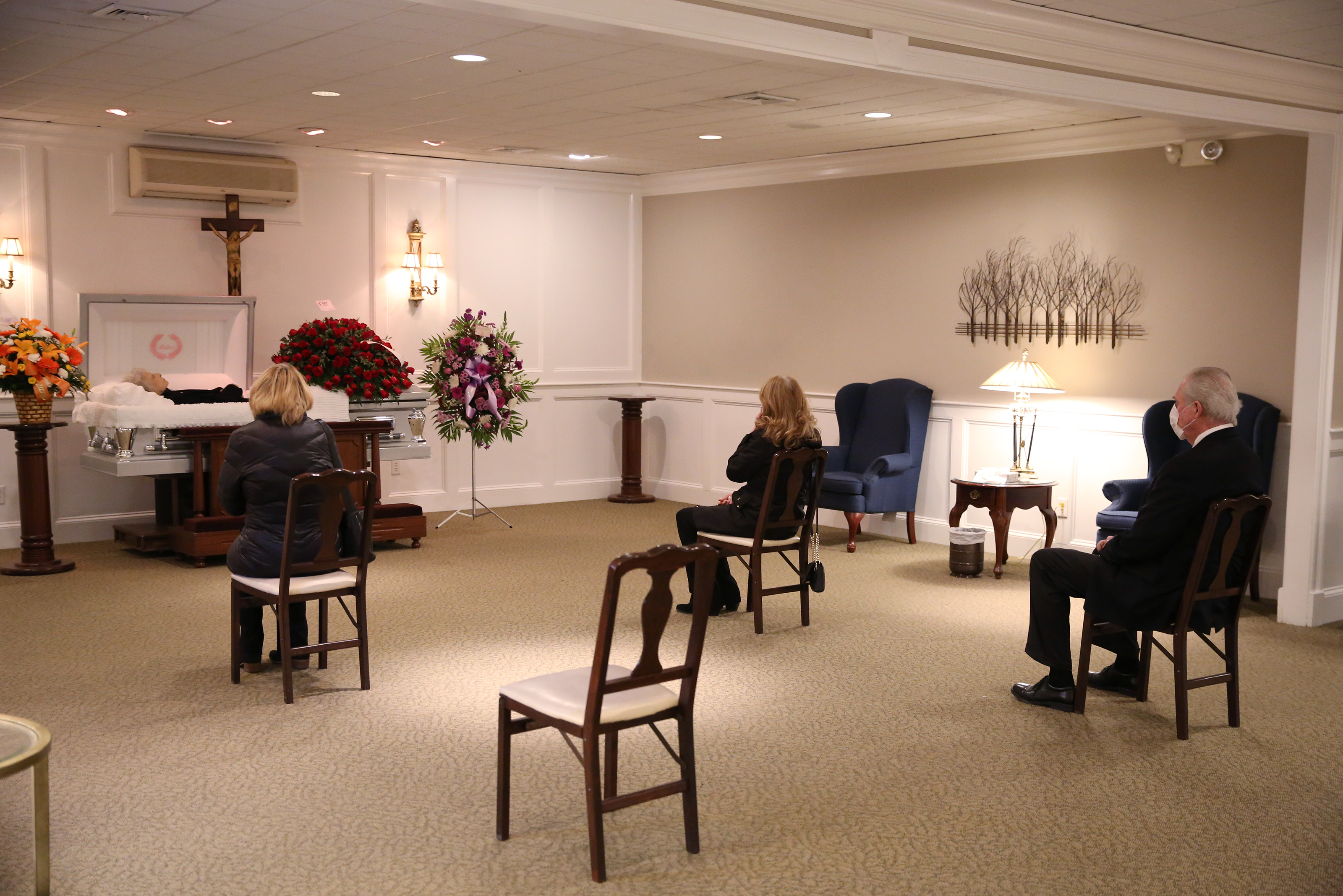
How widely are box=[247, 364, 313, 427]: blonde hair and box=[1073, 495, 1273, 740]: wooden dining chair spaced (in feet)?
10.7

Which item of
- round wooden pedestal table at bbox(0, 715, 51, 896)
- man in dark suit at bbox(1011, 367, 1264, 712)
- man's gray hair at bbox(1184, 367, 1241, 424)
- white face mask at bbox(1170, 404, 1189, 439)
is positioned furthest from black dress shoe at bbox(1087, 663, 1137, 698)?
round wooden pedestal table at bbox(0, 715, 51, 896)

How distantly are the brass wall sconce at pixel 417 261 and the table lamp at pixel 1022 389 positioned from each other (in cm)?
442

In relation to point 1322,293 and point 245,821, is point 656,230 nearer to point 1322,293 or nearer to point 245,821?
point 1322,293

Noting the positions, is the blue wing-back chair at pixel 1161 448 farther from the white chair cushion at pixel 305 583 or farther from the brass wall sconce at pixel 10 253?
the brass wall sconce at pixel 10 253

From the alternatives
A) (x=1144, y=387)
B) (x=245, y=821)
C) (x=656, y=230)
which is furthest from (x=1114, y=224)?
(x=245, y=821)

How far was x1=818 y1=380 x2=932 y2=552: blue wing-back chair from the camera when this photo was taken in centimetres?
836

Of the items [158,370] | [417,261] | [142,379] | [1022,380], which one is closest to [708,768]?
[1022,380]

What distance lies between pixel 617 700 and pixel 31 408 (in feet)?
18.0

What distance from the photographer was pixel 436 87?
6578 mm

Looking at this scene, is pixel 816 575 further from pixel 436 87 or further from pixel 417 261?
pixel 417 261

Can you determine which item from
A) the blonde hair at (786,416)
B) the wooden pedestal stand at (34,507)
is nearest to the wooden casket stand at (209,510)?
the wooden pedestal stand at (34,507)

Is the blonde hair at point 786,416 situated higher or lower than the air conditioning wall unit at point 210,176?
lower

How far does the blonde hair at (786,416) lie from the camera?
6102mm

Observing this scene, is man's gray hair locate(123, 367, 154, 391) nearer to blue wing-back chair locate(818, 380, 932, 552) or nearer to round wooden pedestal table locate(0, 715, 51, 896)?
blue wing-back chair locate(818, 380, 932, 552)
